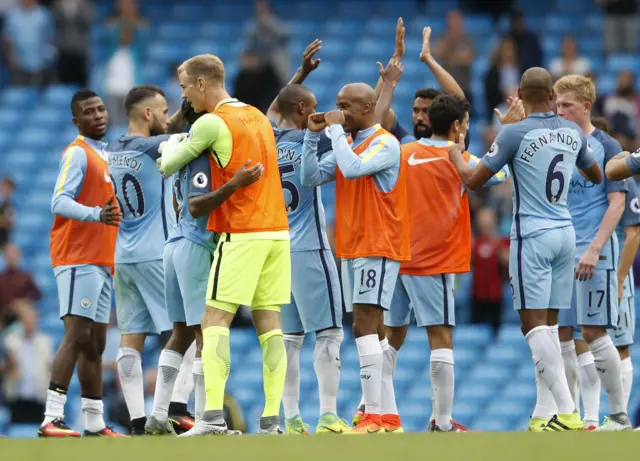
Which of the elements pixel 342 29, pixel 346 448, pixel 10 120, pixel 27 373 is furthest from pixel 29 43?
pixel 346 448

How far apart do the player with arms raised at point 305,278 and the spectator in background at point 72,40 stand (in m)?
11.5

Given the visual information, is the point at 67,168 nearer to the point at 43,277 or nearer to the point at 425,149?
the point at 425,149

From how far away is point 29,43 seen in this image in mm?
21672

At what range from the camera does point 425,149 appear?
10.6 m

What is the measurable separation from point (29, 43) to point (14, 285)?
5.96 metres

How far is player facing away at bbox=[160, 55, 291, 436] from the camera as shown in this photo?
9188 millimetres

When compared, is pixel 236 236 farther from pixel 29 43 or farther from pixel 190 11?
pixel 190 11

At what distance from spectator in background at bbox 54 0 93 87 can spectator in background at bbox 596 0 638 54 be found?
26.4ft

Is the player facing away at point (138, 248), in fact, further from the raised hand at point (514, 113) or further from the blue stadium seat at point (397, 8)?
the blue stadium seat at point (397, 8)

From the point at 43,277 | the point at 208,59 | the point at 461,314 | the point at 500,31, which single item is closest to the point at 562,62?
the point at 500,31

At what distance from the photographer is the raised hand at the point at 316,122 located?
9914 millimetres

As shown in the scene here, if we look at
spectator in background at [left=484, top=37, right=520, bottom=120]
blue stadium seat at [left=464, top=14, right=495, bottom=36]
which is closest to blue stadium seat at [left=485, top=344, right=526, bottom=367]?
spectator in background at [left=484, top=37, right=520, bottom=120]

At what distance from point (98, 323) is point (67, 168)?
1250 mm

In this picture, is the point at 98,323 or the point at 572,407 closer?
the point at 572,407
